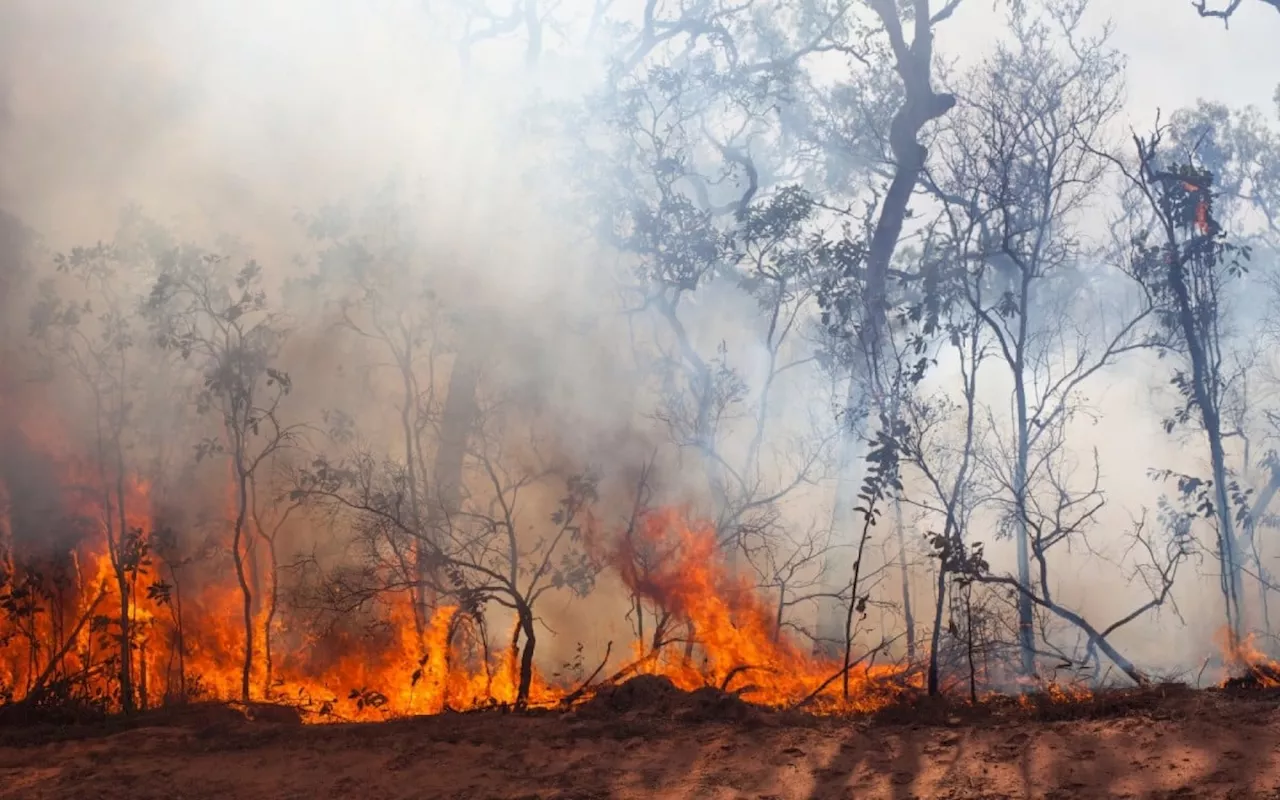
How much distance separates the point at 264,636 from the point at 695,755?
8.80 meters

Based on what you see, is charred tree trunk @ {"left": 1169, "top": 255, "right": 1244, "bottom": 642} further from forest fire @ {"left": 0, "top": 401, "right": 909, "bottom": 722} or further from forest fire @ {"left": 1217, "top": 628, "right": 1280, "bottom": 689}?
forest fire @ {"left": 0, "top": 401, "right": 909, "bottom": 722}

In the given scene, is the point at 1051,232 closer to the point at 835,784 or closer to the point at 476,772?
the point at 835,784

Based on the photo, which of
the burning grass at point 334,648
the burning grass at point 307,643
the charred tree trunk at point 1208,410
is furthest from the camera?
the charred tree trunk at point 1208,410

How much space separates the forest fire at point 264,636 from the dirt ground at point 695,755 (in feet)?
5.06

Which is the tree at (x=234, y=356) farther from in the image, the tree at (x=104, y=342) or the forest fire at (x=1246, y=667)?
the forest fire at (x=1246, y=667)

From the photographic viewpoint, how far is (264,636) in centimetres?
1454

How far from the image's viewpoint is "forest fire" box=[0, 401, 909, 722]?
37.6 ft

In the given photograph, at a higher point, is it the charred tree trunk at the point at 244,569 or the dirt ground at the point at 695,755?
the charred tree trunk at the point at 244,569

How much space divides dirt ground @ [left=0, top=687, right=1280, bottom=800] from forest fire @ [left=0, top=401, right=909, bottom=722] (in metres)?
1.54

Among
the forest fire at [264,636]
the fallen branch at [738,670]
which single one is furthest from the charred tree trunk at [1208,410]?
the fallen branch at [738,670]

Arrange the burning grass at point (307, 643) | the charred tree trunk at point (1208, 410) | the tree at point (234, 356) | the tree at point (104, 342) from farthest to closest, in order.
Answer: the tree at point (234, 356), the tree at point (104, 342), the charred tree trunk at point (1208, 410), the burning grass at point (307, 643)

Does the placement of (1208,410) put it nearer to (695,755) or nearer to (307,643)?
(695,755)

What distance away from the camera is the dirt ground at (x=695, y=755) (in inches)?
271

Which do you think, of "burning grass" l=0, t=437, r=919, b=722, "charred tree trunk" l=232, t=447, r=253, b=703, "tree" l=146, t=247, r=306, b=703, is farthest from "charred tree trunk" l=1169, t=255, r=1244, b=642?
"tree" l=146, t=247, r=306, b=703
